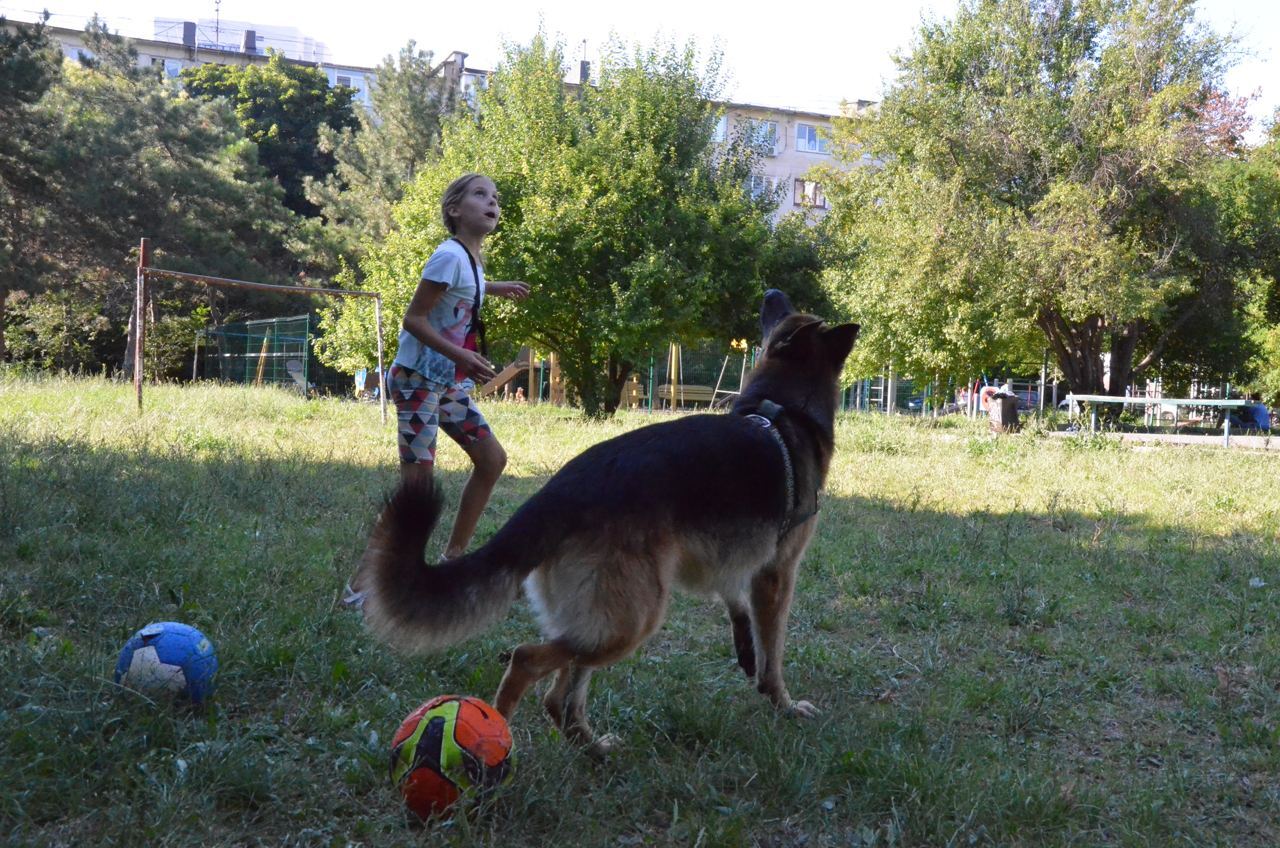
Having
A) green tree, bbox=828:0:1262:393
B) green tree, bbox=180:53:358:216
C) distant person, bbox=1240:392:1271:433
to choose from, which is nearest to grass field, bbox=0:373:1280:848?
green tree, bbox=828:0:1262:393

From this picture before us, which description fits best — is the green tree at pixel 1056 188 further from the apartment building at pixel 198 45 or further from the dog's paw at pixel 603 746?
the apartment building at pixel 198 45

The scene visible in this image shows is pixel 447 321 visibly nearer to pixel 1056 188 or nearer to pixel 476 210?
pixel 476 210

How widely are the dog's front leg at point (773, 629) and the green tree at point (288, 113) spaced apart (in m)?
47.7

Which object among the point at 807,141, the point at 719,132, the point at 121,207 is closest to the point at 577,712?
the point at 121,207

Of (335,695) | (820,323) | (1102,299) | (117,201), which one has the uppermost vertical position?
(117,201)

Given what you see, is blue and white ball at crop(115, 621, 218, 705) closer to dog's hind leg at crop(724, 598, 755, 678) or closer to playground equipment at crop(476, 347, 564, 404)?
dog's hind leg at crop(724, 598, 755, 678)

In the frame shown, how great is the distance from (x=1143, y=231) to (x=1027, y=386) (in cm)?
2205

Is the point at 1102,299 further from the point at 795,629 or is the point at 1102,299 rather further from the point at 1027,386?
the point at 1027,386

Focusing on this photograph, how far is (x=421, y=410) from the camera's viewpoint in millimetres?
4570

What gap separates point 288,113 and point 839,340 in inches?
2040

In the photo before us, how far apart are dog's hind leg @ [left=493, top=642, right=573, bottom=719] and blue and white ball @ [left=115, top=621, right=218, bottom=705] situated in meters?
1.10

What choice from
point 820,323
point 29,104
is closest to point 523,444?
point 820,323

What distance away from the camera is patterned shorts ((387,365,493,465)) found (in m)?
4.57

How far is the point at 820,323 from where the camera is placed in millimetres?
3996
